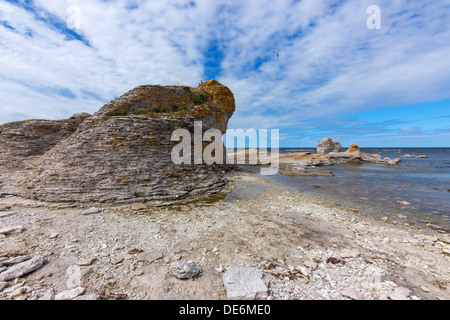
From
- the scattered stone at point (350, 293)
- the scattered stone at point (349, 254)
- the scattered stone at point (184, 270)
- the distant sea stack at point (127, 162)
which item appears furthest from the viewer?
the distant sea stack at point (127, 162)

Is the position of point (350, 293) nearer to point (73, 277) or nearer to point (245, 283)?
point (245, 283)

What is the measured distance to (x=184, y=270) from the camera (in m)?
4.18

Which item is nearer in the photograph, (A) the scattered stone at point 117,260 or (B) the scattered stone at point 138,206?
(A) the scattered stone at point 117,260

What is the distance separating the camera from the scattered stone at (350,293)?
3.57 metres

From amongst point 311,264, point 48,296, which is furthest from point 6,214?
point 311,264

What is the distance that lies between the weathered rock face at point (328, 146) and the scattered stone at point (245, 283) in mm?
63780

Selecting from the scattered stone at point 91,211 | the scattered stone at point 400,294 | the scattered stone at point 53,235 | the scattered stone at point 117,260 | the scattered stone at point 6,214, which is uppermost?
the scattered stone at point 6,214

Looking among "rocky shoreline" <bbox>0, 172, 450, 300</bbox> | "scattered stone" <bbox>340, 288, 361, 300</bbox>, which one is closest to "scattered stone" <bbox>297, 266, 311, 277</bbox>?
"rocky shoreline" <bbox>0, 172, 450, 300</bbox>

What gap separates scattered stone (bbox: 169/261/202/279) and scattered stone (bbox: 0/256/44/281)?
3.29 meters

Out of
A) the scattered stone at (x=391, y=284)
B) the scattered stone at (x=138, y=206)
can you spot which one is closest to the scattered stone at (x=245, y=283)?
the scattered stone at (x=391, y=284)

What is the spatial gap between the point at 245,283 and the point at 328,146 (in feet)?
213

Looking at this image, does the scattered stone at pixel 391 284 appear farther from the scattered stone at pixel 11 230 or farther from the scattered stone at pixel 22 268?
the scattered stone at pixel 11 230

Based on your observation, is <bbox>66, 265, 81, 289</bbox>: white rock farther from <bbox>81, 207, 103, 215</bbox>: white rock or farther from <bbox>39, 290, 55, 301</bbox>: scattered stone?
<bbox>81, 207, 103, 215</bbox>: white rock
